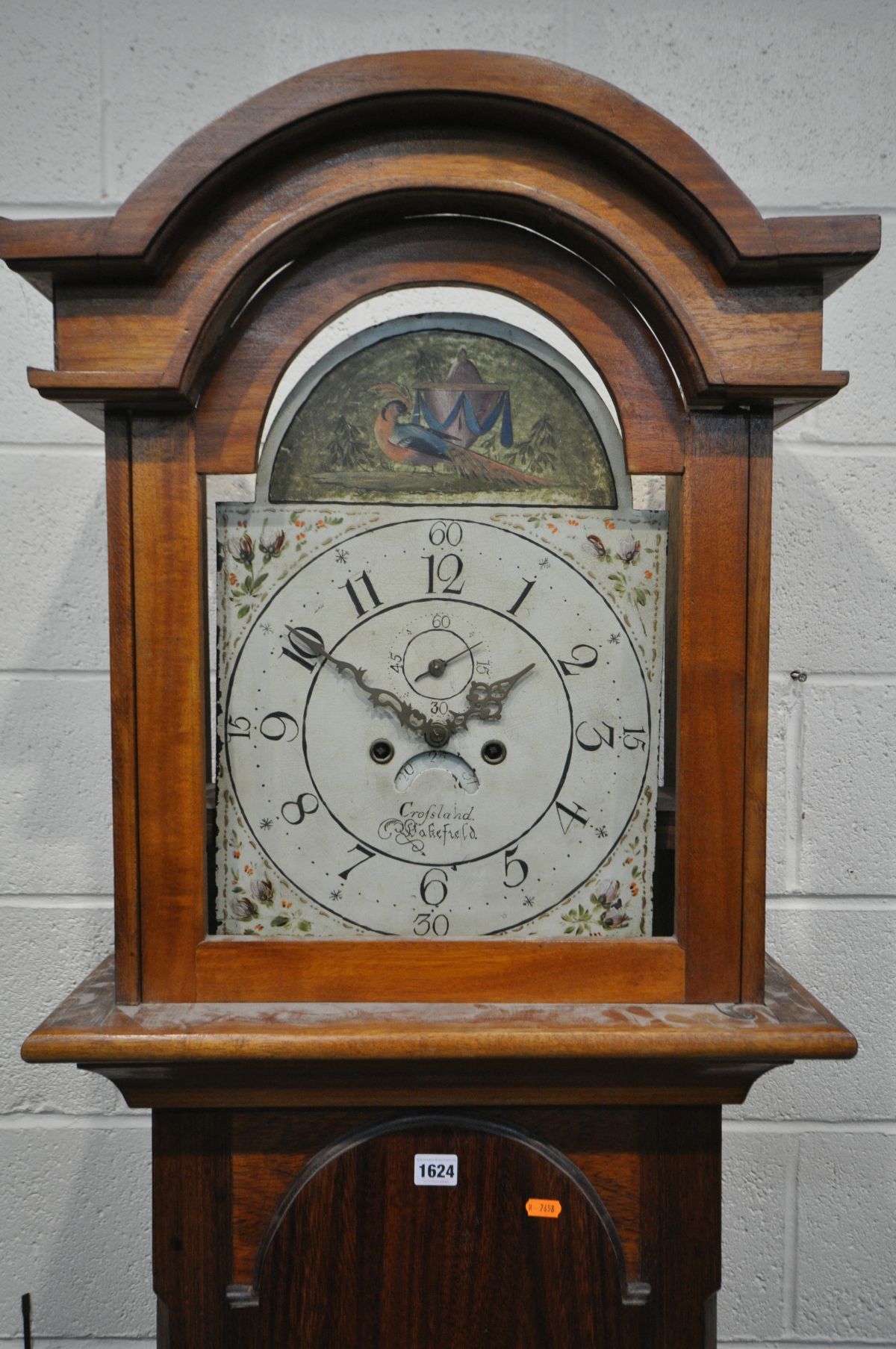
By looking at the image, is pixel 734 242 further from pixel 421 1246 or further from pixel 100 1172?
pixel 100 1172

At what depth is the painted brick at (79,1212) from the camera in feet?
4.12

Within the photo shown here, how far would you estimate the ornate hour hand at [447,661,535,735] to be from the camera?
803 millimetres

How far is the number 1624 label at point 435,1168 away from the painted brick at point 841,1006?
58 centimetres

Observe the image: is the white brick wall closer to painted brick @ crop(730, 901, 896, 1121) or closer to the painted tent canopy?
painted brick @ crop(730, 901, 896, 1121)

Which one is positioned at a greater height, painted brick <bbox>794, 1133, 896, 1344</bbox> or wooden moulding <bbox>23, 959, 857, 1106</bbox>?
wooden moulding <bbox>23, 959, 857, 1106</bbox>

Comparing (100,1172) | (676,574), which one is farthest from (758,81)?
(100,1172)

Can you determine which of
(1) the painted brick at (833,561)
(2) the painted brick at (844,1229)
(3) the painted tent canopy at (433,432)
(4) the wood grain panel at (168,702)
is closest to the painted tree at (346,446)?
(3) the painted tent canopy at (433,432)

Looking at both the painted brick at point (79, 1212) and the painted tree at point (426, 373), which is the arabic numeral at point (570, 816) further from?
the painted brick at point (79, 1212)

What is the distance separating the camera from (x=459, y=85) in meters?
0.73

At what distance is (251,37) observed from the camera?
3.93ft

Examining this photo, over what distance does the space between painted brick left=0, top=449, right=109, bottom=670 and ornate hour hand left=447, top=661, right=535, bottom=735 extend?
61 centimetres

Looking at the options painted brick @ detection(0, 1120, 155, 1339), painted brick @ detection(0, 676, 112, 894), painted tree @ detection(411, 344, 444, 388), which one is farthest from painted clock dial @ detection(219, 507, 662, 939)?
painted brick @ detection(0, 1120, 155, 1339)

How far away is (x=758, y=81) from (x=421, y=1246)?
1.31m

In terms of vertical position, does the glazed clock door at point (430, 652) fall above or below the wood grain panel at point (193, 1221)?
above
